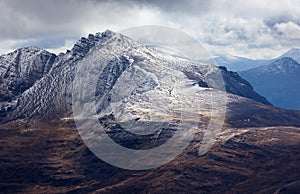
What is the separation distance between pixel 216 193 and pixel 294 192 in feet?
115

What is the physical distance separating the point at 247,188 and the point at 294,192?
2304cm

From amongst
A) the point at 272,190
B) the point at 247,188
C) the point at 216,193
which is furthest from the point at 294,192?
the point at 216,193

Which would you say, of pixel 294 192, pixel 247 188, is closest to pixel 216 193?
pixel 247 188

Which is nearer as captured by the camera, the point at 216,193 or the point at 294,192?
the point at 294,192

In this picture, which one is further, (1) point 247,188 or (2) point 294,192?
(1) point 247,188

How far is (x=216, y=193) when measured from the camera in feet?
652

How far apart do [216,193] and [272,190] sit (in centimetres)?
2545

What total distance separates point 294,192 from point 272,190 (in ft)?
33.1

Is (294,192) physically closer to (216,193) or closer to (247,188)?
(247,188)

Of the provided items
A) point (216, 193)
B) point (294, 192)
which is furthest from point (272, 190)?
point (216, 193)

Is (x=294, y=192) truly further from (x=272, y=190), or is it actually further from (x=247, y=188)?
(x=247, y=188)

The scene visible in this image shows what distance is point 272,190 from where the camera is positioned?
18800 cm

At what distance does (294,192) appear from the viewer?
181 meters

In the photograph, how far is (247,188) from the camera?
19750 centimetres
